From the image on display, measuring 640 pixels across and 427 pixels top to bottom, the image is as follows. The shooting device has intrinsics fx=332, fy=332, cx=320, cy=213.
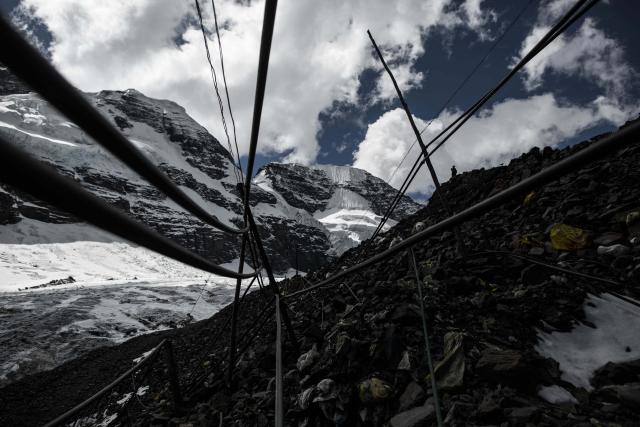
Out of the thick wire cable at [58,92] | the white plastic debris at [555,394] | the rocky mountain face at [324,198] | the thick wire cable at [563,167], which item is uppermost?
the rocky mountain face at [324,198]

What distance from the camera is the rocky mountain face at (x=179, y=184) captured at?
68.4 meters

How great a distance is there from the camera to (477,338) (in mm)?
3023

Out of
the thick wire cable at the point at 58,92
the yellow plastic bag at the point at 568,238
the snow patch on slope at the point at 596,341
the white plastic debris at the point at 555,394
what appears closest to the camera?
the thick wire cable at the point at 58,92

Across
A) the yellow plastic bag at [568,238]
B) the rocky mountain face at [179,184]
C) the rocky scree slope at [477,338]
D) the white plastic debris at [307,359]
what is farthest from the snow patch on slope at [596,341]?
the rocky mountain face at [179,184]

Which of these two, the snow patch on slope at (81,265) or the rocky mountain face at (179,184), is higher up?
the rocky mountain face at (179,184)

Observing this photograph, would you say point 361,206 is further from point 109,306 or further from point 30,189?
point 30,189

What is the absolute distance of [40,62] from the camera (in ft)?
2.16

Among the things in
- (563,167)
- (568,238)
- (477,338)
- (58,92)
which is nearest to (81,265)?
(477,338)

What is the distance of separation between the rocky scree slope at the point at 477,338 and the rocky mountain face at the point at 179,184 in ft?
147

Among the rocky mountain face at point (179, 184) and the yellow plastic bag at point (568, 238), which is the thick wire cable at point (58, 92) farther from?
the rocky mountain face at point (179, 184)

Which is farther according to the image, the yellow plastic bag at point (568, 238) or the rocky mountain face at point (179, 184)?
the rocky mountain face at point (179, 184)

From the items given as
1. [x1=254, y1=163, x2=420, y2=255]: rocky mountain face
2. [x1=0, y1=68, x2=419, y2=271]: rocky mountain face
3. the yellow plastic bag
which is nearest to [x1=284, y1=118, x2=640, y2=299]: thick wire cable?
the yellow plastic bag

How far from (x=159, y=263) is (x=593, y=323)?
202 feet

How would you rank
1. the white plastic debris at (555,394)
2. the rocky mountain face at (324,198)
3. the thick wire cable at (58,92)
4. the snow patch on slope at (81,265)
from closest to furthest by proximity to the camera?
the thick wire cable at (58,92) < the white plastic debris at (555,394) < the snow patch on slope at (81,265) < the rocky mountain face at (324,198)
